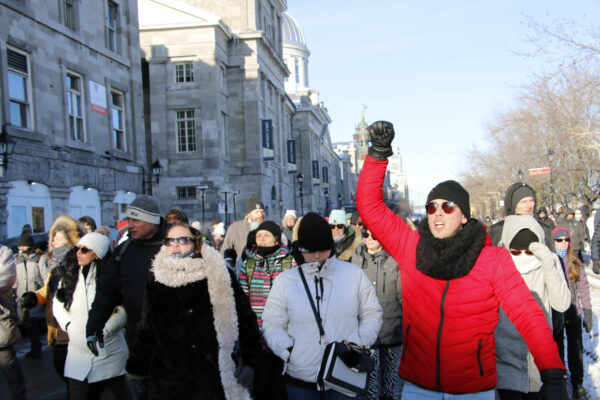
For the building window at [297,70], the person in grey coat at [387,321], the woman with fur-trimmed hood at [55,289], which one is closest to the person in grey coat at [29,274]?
the woman with fur-trimmed hood at [55,289]

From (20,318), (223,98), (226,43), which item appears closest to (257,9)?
(226,43)

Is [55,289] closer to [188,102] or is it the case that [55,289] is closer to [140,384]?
[140,384]

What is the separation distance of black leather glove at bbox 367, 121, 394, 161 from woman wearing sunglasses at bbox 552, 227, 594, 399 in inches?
145

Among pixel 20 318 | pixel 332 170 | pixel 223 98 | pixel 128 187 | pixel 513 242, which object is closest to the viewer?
pixel 513 242

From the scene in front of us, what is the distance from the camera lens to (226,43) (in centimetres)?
4000

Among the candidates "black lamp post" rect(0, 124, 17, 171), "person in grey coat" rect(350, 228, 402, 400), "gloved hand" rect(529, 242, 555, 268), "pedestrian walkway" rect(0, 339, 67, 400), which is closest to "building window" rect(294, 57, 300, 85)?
"black lamp post" rect(0, 124, 17, 171)

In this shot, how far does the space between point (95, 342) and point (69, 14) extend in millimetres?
Answer: 16485

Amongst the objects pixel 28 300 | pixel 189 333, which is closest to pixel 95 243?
pixel 28 300

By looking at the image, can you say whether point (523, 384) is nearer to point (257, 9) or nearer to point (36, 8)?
point (36, 8)

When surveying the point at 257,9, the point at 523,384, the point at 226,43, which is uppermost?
the point at 257,9

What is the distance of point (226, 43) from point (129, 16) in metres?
18.9

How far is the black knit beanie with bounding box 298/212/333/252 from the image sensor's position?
4168 millimetres

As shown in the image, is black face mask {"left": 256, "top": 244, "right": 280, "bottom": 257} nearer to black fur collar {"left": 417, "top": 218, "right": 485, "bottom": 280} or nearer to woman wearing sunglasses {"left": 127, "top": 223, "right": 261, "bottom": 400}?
woman wearing sunglasses {"left": 127, "top": 223, "right": 261, "bottom": 400}

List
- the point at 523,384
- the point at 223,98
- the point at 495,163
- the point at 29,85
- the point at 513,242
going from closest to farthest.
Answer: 1. the point at 523,384
2. the point at 513,242
3. the point at 29,85
4. the point at 223,98
5. the point at 495,163
